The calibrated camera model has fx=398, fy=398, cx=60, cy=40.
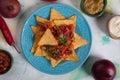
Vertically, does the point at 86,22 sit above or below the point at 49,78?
above

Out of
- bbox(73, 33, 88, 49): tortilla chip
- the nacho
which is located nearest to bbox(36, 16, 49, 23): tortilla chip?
the nacho

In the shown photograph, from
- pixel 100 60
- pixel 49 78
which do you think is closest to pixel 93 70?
pixel 100 60

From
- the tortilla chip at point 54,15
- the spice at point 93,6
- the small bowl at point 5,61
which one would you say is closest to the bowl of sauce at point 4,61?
the small bowl at point 5,61

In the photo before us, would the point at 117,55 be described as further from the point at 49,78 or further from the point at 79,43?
the point at 49,78

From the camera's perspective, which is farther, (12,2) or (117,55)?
(117,55)

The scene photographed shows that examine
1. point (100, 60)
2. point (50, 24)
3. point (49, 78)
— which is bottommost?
point (49, 78)

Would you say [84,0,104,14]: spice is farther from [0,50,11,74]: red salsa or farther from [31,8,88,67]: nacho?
[0,50,11,74]: red salsa
